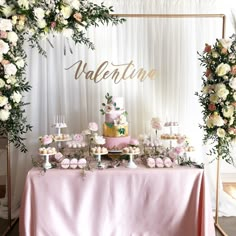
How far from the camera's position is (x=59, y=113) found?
3.86 metres

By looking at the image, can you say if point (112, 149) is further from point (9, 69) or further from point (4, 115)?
point (9, 69)

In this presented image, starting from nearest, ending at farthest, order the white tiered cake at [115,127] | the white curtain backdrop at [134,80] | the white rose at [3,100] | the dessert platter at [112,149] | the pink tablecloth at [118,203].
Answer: the white rose at [3,100], the pink tablecloth at [118,203], the dessert platter at [112,149], the white tiered cake at [115,127], the white curtain backdrop at [134,80]

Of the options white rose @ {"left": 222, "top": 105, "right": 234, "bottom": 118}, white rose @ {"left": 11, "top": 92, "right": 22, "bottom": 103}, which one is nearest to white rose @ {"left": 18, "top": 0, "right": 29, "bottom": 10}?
white rose @ {"left": 11, "top": 92, "right": 22, "bottom": 103}

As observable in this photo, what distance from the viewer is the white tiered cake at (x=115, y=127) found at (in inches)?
120

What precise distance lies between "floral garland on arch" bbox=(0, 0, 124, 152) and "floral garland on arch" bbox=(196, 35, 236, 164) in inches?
37.8

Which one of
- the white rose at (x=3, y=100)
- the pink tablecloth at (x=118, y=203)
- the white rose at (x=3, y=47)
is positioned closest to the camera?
the white rose at (x=3, y=47)

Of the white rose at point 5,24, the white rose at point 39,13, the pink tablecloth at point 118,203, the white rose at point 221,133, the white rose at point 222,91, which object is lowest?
the pink tablecloth at point 118,203

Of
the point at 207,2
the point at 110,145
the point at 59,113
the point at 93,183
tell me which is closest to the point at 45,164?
the point at 93,183

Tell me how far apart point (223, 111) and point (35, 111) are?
6.47 feet

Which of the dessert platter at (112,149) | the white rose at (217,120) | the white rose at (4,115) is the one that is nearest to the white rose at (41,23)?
the white rose at (4,115)

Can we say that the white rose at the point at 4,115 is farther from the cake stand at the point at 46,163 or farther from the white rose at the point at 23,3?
the white rose at the point at 23,3

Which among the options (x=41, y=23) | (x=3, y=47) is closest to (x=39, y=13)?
(x=41, y=23)

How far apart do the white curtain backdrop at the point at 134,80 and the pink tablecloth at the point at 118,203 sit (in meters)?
1.15

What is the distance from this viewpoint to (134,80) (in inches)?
152
